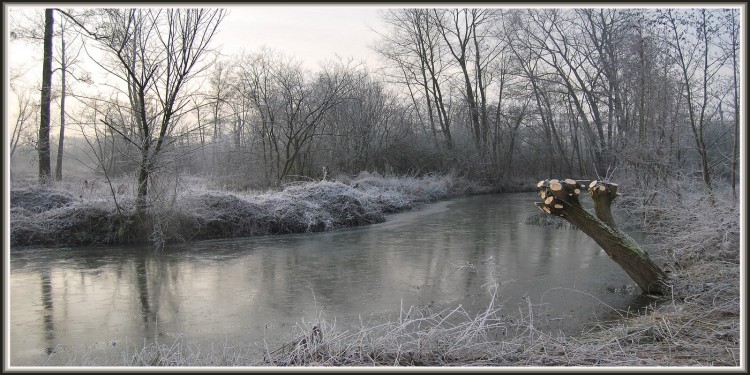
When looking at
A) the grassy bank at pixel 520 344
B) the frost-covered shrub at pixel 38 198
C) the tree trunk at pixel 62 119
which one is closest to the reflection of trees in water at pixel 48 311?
the grassy bank at pixel 520 344

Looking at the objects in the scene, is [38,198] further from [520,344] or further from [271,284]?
[520,344]

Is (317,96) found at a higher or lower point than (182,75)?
higher

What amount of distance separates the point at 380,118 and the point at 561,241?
18337mm

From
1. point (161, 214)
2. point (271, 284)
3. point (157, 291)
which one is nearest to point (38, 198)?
point (161, 214)

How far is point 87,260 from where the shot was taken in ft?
34.0

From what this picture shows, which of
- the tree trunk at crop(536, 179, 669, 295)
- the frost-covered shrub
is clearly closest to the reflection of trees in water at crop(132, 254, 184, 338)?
the frost-covered shrub

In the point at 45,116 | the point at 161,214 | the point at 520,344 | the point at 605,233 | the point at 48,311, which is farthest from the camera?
the point at 45,116

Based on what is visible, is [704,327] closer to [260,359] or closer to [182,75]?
[260,359]

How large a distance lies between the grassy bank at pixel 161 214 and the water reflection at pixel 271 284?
2.29 feet

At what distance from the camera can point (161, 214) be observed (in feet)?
40.5

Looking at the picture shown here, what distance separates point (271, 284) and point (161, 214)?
5.40 metres

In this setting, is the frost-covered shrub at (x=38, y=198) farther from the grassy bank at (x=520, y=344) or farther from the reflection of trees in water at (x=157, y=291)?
the grassy bank at (x=520, y=344)

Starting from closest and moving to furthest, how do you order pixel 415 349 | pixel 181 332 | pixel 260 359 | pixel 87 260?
pixel 415 349 → pixel 260 359 → pixel 181 332 → pixel 87 260

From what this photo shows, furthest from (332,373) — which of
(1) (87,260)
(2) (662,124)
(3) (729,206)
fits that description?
(2) (662,124)
